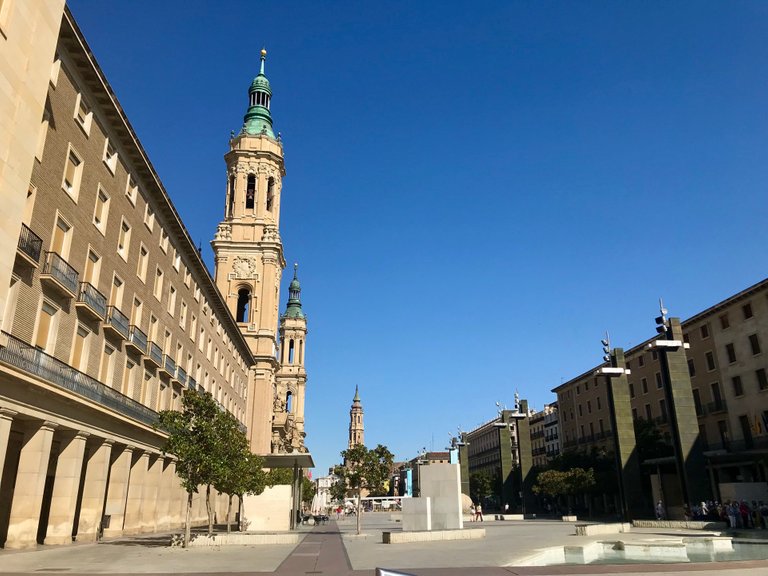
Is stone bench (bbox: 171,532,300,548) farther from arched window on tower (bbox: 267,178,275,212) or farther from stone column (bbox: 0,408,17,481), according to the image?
arched window on tower (bbox: 267,178,275,212)

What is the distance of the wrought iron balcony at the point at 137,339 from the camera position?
105 feet

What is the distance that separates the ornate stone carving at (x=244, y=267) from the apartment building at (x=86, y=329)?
111 feet

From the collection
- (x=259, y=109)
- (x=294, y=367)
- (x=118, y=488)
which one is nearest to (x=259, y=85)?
(x=259, y=109)

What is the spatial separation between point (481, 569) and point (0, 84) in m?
16.1

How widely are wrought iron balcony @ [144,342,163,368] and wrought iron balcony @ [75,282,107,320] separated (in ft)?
21.1

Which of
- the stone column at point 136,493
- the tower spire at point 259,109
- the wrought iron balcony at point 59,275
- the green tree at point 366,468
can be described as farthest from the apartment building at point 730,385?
the tower spire at point 259,109

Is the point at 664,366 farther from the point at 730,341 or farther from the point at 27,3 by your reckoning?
the point at 27,3

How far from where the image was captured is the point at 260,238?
255 ft

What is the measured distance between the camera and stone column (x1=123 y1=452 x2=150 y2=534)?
31.9 m

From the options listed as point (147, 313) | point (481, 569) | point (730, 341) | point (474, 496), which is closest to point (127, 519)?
point (147, 313)

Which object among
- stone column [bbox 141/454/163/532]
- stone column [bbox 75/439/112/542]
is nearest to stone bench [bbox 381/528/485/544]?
stone column [bbox 75/439/112/542]

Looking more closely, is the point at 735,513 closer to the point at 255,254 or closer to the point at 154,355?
the point at 154,355

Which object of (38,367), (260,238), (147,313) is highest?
(260,238)

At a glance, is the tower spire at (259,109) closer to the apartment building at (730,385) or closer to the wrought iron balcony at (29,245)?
the apartment building at (730,385)
